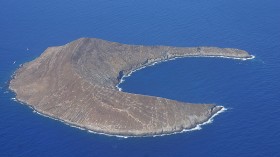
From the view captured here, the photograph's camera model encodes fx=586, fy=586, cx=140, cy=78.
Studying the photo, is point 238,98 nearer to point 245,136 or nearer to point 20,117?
point 245,136

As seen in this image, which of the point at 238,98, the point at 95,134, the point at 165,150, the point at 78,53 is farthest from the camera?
the point at 78,53

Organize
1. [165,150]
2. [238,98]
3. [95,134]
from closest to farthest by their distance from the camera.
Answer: [165,150] < [95,134] < [238,98]

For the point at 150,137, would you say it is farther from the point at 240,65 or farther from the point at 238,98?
the point at 240,65

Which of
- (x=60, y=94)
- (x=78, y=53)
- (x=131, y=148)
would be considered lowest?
(x=131, y=148)

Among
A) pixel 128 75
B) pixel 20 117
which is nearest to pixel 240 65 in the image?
pixel 128 75

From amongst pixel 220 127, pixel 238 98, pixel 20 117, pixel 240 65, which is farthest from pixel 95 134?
pixel 240 65

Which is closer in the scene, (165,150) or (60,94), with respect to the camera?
(165,150)

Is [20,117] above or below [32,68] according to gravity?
below
